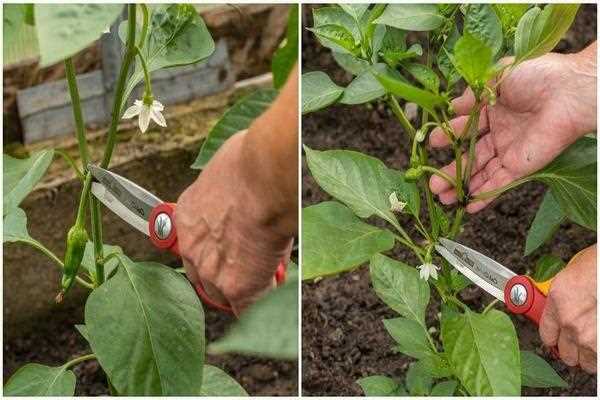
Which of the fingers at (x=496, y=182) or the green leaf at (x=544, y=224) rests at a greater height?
the fingers at (x=496, y=182)

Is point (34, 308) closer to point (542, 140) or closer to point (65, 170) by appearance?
point (65, 170)

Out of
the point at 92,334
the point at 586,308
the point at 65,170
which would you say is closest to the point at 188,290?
the point at 92,334

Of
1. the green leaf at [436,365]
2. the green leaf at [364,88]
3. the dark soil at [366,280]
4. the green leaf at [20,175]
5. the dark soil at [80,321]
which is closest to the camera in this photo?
the green leaf at [20,175]

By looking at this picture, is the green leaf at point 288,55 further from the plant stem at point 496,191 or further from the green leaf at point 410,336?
the green leaf at point 410,336

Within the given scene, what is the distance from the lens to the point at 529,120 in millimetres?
1021

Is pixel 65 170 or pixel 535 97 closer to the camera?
pixel 535 97

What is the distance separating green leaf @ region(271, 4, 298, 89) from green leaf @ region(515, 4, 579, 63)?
0.21 m

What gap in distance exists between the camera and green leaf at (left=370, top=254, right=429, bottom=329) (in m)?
1.02

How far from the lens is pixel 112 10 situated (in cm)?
66

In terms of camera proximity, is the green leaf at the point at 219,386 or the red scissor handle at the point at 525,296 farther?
the green leaf at the point at 219,386

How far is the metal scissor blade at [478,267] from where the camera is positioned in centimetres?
97

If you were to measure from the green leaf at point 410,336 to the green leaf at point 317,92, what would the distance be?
10.8 inches

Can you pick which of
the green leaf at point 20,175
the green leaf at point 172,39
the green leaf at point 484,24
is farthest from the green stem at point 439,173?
the green leaf at point 20,175

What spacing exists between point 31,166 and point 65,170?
2.12 feet
